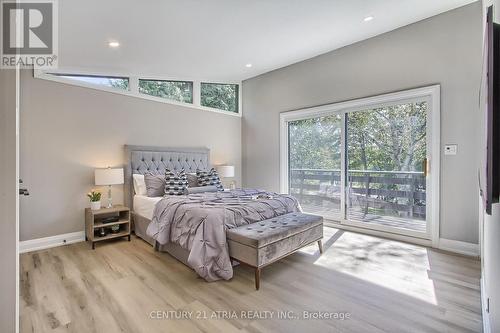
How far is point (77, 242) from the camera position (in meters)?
3.76

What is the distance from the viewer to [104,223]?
12.1 feet

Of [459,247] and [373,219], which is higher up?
[373,219]

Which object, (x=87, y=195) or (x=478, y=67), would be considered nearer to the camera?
(x=478, y=67)

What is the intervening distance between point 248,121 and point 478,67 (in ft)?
13.3

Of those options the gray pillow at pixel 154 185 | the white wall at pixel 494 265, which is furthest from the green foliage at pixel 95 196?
the white wall at pixel 494 265

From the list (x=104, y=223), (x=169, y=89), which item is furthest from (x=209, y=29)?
(x=104, y=223)

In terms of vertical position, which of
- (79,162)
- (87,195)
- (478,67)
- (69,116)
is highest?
(478,67)

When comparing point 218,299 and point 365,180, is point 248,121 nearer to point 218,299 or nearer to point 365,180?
point 365,180

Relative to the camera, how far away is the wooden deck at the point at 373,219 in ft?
12.1

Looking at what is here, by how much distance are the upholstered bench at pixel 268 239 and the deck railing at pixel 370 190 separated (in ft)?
5.01

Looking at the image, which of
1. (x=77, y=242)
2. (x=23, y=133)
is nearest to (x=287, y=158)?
(x=77, y=242)

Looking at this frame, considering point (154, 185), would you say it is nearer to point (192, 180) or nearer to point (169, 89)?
point (192, 180)

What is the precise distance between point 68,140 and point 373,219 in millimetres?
4782

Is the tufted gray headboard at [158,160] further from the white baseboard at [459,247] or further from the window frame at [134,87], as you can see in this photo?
the white baseboard at [459,247]
